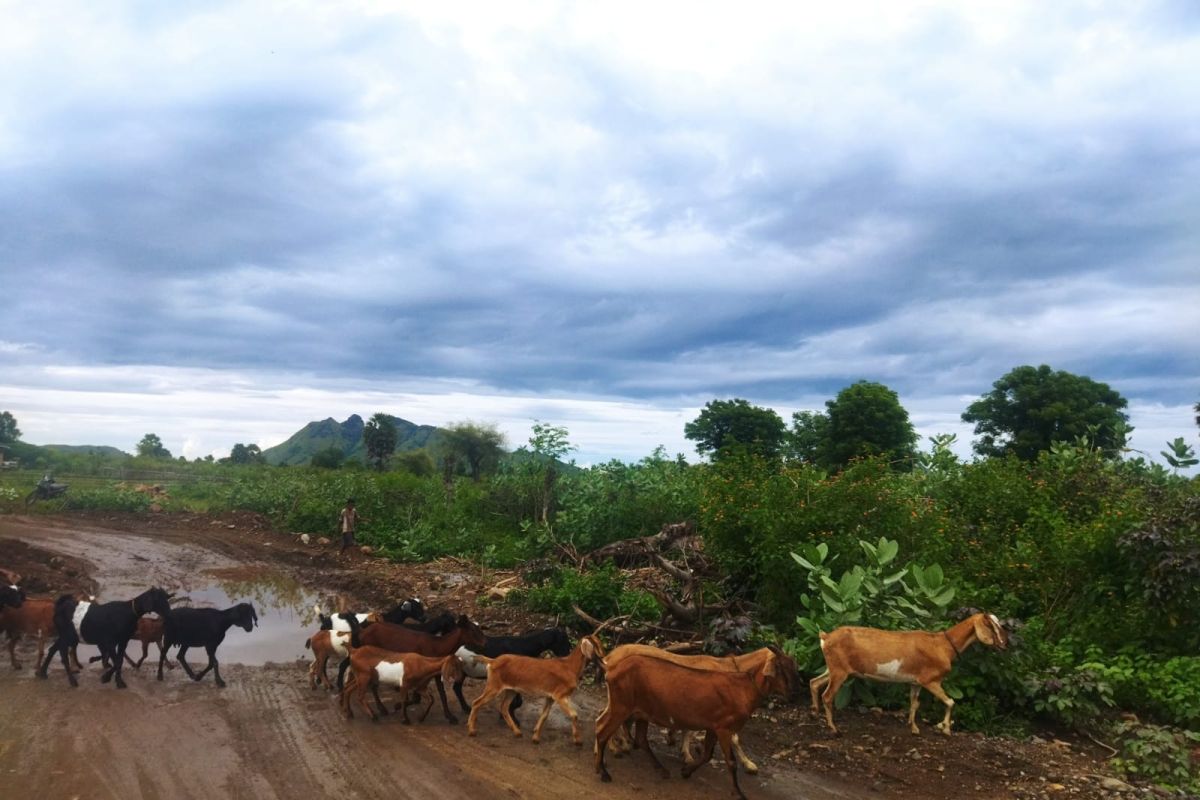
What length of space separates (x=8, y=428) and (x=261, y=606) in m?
71.5

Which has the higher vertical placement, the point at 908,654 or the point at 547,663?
the point at 908,654

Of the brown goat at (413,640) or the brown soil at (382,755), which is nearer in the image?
the brown soil at (382,755)

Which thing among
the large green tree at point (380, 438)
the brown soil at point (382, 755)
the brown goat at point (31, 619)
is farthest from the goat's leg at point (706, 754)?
the large green tree at point (380, 438)

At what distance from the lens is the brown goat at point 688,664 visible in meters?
6.05

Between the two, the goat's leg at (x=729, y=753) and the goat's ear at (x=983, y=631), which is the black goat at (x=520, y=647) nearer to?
the goat's leg at (x=729, y=753)

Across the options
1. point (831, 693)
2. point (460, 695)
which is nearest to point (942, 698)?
point (831, 693)

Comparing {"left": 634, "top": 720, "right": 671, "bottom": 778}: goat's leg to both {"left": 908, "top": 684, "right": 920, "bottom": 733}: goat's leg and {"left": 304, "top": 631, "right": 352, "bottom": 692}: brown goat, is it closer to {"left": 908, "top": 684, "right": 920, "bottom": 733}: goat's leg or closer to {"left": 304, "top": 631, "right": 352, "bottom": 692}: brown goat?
{"left": 908, "top": 684, "right": 920, "bottom": 733}: goat's leg

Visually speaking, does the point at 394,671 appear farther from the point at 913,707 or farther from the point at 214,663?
the point at 913,707

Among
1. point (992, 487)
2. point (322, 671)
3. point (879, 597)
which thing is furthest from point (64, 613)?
point (992, 487)

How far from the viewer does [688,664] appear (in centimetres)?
608

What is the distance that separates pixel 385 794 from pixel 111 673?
4518mm

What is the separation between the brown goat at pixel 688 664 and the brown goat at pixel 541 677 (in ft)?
1.47

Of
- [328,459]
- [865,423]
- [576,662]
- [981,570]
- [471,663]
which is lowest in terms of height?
[471,663]

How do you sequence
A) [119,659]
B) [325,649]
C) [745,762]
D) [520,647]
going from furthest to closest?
1. [119,659]
2. [325,649]
3. [520,647]
4. [745,762]
